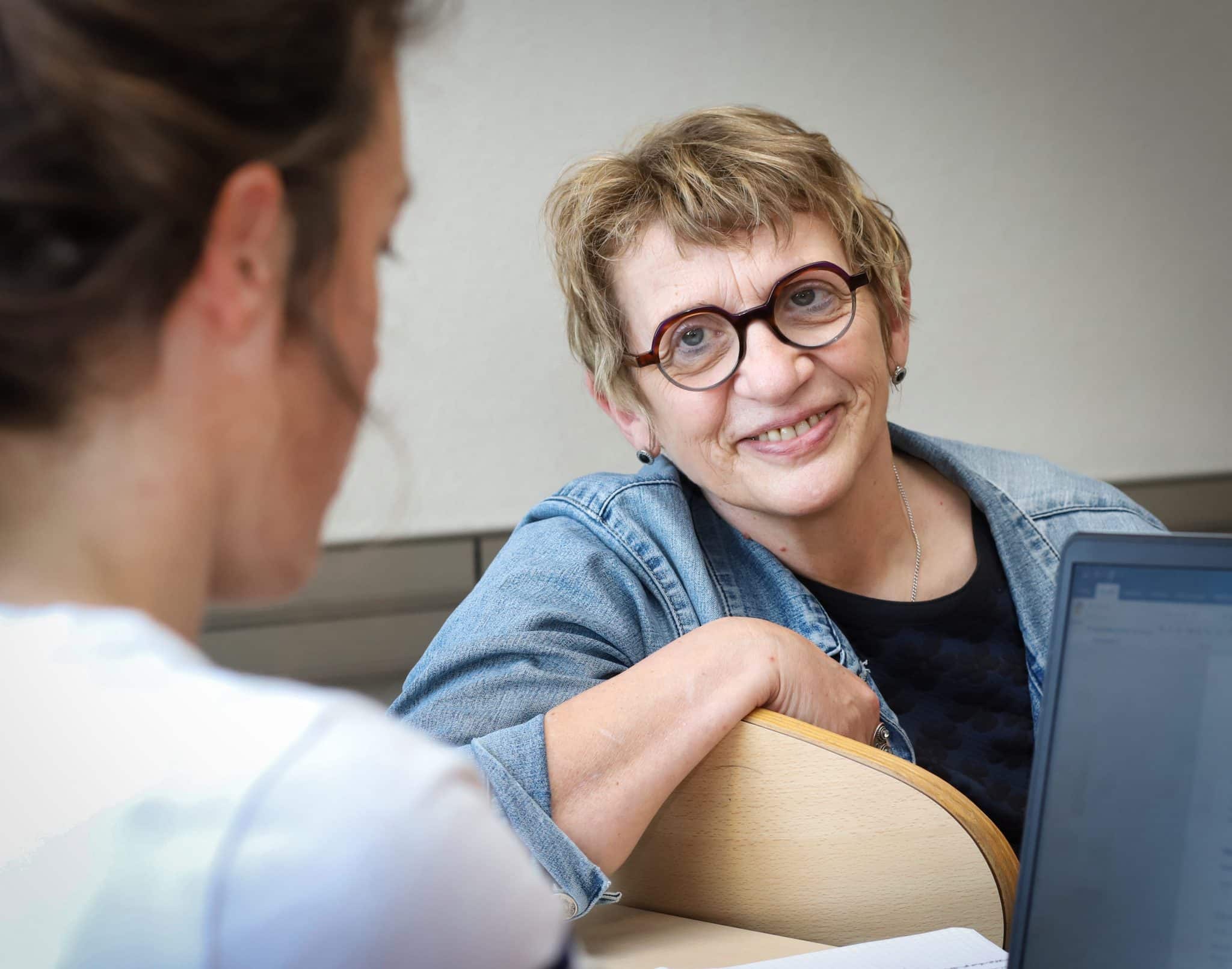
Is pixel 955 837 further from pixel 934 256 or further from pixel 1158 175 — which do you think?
pixel 1158 175

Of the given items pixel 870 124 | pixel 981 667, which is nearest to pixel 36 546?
pixel 981 667

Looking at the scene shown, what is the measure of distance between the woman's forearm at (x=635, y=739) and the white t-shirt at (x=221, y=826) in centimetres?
54

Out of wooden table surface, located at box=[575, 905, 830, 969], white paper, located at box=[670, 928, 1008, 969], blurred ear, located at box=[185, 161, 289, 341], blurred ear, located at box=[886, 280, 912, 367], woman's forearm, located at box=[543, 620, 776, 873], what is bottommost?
wooden table surface, located at box=[575, 905, 830, 969]

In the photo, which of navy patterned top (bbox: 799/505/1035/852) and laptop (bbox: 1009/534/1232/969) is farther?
navy patterned top (bbox: 799/505/1035/852)

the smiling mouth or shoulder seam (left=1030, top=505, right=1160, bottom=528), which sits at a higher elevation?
the smiling mouth

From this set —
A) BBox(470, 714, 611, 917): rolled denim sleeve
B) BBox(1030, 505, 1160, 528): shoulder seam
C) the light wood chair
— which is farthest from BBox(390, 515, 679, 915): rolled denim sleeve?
BBox(1030, 505, 1160, 528): shoulder seam

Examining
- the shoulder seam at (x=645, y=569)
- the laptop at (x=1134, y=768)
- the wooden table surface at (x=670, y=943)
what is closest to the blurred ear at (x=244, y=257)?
the laptop at (x=1134, y=768)

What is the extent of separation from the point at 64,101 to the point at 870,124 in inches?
88.1

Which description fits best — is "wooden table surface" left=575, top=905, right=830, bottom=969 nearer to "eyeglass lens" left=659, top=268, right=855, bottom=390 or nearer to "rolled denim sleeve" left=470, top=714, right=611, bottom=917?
"rolled denim sleeve" left=470, top=714, right=611, bottom=917

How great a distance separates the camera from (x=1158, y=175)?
2625 mm

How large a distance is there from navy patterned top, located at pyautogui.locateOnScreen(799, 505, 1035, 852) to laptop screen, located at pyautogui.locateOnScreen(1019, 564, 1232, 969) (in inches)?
21.6

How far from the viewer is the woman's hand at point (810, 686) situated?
38.3 inches

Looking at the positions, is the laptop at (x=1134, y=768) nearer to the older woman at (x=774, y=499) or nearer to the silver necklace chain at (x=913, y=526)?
the older woman at (x=774, y=499)

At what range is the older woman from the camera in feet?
3.67
